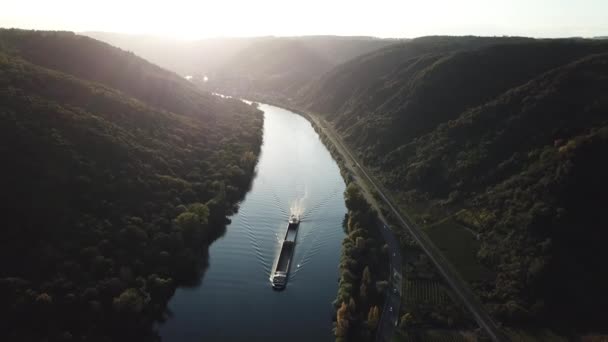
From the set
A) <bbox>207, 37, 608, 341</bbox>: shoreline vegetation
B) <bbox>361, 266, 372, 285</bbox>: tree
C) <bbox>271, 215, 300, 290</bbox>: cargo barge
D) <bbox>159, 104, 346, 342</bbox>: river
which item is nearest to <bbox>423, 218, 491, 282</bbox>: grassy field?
<bbox>207, 37, 608, 341</bbox>: shoreline vegetation

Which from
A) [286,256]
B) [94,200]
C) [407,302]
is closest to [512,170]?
[407,302]

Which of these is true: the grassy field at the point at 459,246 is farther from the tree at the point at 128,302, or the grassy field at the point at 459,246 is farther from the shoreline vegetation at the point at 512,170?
the tree at the point at 128,302

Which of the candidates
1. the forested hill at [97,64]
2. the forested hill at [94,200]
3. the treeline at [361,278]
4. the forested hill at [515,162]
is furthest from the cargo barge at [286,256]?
the forested hill at [97,64]

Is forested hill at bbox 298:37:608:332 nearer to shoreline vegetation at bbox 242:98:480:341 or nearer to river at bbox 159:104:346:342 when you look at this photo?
shoreline vegetation at bbox 242:98:480:341

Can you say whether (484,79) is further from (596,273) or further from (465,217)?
(596,273)

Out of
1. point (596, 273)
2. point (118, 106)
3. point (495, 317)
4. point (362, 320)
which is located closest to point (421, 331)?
point (362, 320)

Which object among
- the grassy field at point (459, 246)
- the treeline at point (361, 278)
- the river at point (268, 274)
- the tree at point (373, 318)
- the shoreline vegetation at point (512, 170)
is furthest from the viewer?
the grassy field at point (459, 246)
